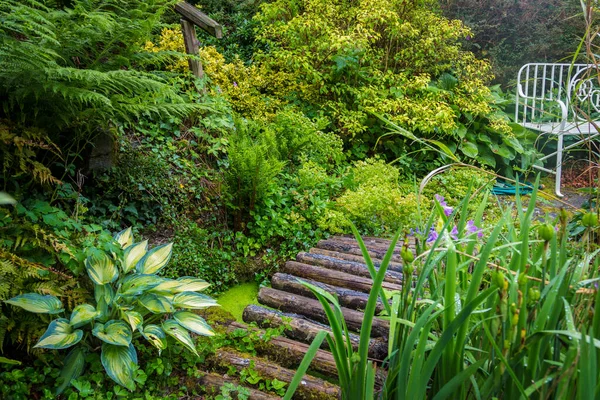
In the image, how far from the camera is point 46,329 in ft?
7.13

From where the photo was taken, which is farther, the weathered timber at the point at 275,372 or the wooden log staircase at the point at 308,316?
the wooden log staircase at the point at 308,316

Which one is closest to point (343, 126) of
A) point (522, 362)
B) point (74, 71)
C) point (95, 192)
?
point (95, 192)

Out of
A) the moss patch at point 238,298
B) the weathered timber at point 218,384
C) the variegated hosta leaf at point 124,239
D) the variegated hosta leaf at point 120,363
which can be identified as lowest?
the moss patch at point 238,298

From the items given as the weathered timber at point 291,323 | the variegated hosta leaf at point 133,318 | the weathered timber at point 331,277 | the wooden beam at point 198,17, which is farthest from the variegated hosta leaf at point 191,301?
the wooden beam at point 198,17

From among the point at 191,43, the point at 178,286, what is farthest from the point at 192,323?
the point at 191,43

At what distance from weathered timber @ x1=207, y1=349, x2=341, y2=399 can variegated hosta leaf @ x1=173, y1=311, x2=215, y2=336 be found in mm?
146

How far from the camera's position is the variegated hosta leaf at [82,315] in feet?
7.07

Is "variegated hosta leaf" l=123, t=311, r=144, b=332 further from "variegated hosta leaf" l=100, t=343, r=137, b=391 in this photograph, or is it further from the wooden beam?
the wooden beam

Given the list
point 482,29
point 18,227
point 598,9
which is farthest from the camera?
point 482,29

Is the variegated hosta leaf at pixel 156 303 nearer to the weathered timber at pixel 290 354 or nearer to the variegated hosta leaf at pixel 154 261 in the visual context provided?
the variegated hosta leaf at pixel 154 261

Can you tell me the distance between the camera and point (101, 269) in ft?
7.66

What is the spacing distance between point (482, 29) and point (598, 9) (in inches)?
287

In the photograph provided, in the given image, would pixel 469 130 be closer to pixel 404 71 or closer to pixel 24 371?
pixel 404 71

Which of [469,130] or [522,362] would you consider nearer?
[522,362]
